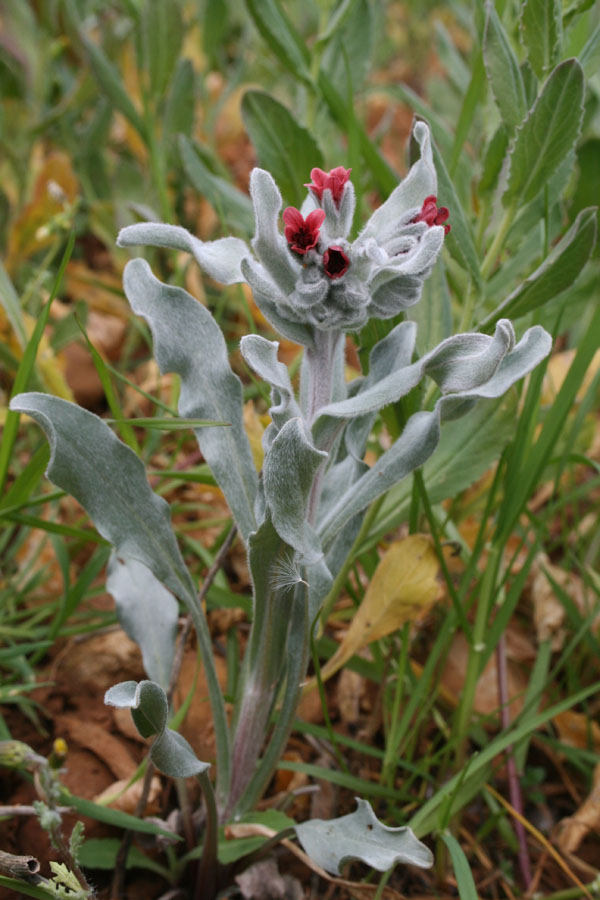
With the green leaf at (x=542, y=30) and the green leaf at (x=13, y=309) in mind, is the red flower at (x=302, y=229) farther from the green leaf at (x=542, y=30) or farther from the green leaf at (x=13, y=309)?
the green leaf at (x=13, y=309)

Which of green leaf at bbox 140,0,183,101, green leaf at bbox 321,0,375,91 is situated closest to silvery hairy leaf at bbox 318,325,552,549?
green leaf at bbox 321,0,375,91

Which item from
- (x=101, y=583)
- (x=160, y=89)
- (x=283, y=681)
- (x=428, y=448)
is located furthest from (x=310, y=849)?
(x=160, y=89)

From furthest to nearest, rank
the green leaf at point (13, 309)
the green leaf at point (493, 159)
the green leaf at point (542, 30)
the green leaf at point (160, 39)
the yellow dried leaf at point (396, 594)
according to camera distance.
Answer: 1. the green leaf at point (160, 39)
2. the green leaf at point (13, 309)
3. the green leaf at point (493, 159)
4. the yellow dried leaf at point (396, 594)
5. the green leaf at point (542, 30)

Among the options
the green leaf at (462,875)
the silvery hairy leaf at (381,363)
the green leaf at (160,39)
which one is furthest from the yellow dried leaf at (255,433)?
the green leaf at (160,39)

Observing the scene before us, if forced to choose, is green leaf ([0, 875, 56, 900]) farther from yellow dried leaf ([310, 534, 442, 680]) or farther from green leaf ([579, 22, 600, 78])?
green leaf ([579, 22, 600, 78])

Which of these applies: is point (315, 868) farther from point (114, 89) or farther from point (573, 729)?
point (114, 89)
